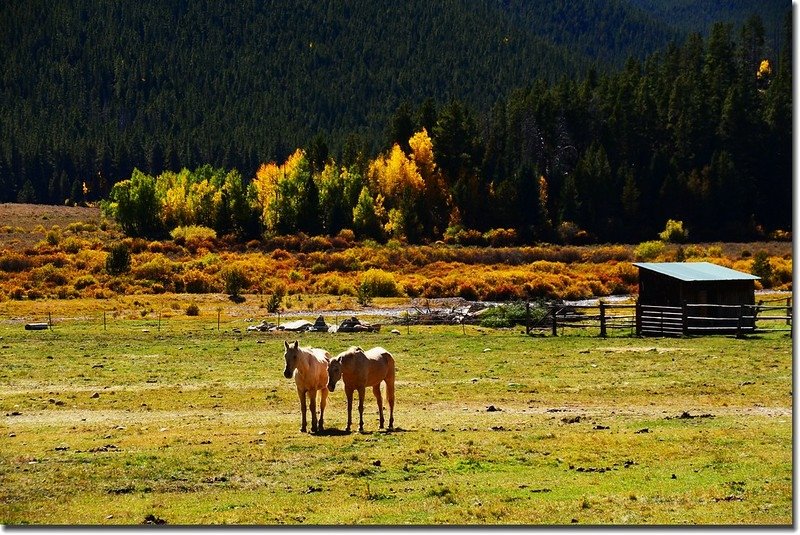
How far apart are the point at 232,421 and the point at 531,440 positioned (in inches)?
263

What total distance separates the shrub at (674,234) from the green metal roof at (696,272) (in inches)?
2381

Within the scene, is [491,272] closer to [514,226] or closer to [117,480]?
[514,226]

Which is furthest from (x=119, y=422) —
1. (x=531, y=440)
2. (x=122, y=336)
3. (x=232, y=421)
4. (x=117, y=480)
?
(x=122, y=336)

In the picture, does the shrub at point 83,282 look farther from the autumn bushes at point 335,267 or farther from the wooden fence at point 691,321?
the wooden fence at point 691,321

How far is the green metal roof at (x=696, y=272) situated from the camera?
45.3 metres

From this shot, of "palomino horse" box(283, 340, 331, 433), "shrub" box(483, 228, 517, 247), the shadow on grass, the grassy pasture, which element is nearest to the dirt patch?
the grassy pasture

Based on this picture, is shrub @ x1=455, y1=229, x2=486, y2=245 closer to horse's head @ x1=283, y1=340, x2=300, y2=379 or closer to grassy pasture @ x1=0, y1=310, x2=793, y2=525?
grassy pasture @ x1=0, y1=310, x2=793, y2=525

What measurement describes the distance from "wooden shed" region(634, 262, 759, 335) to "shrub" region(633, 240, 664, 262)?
45.4 m

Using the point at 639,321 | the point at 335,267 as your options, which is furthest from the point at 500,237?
the point at 639,321

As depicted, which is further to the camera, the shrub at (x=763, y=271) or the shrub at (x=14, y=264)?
the shrub at (x=14, y=264)

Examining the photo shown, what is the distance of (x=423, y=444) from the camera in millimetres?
19438

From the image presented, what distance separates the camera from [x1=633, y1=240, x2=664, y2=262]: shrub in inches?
3679

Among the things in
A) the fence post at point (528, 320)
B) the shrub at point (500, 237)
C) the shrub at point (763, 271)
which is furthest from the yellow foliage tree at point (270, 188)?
the fence post at point (528, 320)

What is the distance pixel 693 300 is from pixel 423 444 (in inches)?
1138
